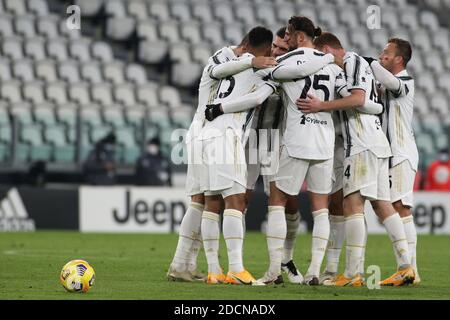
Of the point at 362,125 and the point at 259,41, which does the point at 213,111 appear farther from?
the point at 362,125

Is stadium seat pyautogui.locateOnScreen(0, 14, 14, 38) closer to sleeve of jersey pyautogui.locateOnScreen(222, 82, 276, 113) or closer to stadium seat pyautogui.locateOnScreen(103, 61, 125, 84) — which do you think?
stadium seat pyautogui.locateOnScreen(103, 61, 125, 84)

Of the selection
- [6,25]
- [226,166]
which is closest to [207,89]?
[226,166]

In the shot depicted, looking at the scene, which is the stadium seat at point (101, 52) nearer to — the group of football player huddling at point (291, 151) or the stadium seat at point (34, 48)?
the stadium seat at point (34, 48)

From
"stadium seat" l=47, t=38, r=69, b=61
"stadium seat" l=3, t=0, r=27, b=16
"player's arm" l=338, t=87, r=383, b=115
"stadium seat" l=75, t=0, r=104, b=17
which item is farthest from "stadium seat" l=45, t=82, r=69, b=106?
"player's arm" l=338, t=87, r=383, b=115

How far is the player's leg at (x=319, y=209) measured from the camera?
9672 mm

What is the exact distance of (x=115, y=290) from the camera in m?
8.97

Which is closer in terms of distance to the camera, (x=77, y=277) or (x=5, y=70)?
(x=77, y=277)

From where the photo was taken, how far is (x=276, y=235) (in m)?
9.68

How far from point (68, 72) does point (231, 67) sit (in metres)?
13.4

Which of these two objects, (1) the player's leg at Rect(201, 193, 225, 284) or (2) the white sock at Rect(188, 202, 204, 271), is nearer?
(1) the player's leg at Rect(201, 193, 225, 284)

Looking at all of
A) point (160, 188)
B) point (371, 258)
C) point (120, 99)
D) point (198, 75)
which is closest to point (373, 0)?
point (198, 75)

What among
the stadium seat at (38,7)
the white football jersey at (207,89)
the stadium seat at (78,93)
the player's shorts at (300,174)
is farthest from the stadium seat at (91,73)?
the player's shorts at (300,174)

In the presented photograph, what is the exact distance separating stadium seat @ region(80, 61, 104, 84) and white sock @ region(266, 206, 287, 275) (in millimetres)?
13708

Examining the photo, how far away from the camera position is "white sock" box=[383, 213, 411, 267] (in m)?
10.1
